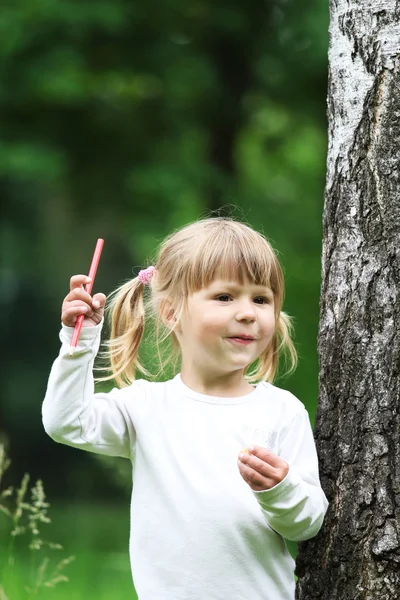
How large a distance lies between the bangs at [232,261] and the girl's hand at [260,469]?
0.49 meters

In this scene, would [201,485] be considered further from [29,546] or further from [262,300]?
[29,546]

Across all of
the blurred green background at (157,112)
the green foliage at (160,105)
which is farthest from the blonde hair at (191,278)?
the green foliage at (160,105)

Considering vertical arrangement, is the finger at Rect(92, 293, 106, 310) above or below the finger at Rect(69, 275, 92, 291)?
below

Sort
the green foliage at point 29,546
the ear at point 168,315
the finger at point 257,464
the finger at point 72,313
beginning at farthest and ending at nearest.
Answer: the green foliage at point 29,546
the ear at point 168,315
the finger at point 72,313
the finger at point 257,464

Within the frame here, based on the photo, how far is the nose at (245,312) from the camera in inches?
92.7

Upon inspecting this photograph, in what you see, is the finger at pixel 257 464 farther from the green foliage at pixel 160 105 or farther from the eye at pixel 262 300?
the green foliage at pixel 160 105

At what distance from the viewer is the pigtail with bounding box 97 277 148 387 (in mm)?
2633

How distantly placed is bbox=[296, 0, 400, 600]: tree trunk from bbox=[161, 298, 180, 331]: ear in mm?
413

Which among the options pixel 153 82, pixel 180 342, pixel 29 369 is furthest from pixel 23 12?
pixel 180 342

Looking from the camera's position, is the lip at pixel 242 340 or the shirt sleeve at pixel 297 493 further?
the lip at pixel 242 340

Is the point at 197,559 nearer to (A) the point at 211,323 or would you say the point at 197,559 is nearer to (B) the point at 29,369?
(A) the point at 211,323

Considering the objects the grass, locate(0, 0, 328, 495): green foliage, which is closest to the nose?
the grass

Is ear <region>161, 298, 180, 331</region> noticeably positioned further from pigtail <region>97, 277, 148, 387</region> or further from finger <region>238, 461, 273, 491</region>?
finger <region>238, 461, 273, 491</region>

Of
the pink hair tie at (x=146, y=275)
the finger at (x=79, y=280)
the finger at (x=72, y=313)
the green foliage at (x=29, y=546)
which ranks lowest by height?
the green foliage at (x=29, y=546)
